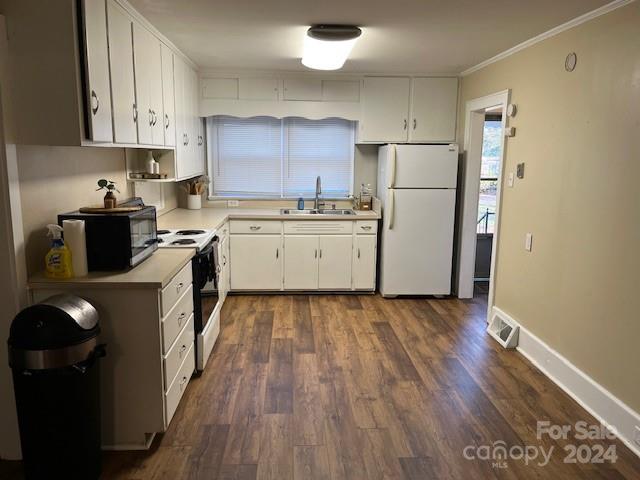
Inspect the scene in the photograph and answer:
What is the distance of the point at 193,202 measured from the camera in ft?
16.5

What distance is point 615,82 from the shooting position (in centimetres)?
256

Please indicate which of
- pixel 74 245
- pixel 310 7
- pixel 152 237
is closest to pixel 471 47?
pixel 310 7

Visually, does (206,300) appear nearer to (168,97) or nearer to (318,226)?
(168,97)

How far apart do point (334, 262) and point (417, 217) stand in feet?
3.19

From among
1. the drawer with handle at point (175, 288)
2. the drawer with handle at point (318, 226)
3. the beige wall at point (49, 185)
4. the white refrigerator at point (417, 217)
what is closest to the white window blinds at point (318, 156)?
the white refrigerator at point (417, 217)

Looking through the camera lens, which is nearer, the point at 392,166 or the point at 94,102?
the point at 94,102

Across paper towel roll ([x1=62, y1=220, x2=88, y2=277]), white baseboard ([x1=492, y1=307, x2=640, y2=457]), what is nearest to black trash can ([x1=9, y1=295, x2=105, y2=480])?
paper towel roll ([x1=62, y1=220, x2=88, y2=277])

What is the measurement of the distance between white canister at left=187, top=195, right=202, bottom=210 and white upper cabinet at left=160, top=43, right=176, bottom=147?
1.38 m

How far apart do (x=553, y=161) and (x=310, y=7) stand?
188 cm

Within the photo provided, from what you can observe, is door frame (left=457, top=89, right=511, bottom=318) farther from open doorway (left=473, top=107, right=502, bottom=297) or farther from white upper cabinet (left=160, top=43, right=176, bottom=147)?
white upper cabinet (left=160, top=43, right=176, bottom=147)

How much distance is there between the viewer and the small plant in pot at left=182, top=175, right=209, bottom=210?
5.02 metres

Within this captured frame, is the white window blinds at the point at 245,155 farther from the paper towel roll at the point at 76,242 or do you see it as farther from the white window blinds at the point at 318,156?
Answer: the paper towel roll at the point at 76,242

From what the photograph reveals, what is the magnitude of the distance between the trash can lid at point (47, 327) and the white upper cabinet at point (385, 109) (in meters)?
3.62

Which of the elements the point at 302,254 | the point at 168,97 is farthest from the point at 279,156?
the point at 168,97
